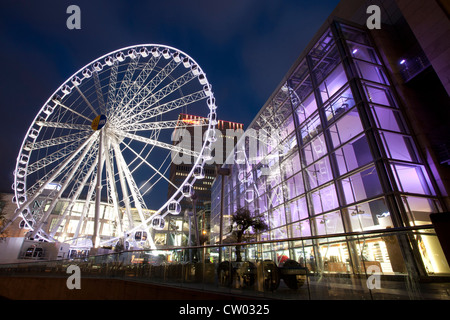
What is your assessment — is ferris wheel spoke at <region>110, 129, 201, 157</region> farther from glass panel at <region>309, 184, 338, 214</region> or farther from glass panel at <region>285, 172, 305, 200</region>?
glass panel at <region>309, 184, 338, 214</region>

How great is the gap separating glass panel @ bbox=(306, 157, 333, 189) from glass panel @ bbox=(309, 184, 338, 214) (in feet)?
1.79

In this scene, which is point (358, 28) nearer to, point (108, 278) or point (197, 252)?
point (197, 252)

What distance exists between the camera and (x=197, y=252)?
339 inches

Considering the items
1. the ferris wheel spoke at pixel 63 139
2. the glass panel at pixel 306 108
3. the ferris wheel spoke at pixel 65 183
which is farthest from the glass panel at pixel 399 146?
the ferris wheel spoke at pixel 63 139

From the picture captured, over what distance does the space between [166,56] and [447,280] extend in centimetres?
2468

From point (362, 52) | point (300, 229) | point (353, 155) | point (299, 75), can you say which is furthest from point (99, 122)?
point (362, 52)

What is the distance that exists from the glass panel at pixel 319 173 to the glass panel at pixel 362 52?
7217 millimetres

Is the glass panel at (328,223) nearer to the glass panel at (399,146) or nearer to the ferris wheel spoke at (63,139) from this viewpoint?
the glass panel at (399,146)

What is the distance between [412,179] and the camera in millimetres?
12984

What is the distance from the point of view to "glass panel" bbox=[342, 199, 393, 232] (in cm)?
1253

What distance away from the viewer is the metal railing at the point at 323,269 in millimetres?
4066

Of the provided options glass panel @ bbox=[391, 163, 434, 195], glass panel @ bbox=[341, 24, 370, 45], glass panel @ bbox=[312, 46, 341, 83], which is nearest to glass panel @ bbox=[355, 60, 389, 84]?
glass panel @ bbox=[312, 46, 341, 83]

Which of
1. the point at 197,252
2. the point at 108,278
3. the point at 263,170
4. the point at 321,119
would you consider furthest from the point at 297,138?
the point at 108,278
